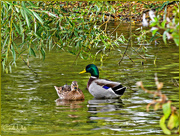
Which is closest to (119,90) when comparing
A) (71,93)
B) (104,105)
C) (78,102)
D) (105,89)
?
(105,89)

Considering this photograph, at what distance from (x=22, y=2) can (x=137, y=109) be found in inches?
121

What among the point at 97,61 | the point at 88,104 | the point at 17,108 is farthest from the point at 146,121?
the point at 97,61

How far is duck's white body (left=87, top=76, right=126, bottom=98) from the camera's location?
9133mm

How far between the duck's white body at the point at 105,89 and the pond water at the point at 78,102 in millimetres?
170

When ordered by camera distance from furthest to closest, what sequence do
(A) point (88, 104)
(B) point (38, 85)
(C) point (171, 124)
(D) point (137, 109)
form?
(B) point (38, 85)
(A) point (88, 104)
(D) point (137, 109)
(C) point (171, 124)

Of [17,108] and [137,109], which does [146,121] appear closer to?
[137,109]

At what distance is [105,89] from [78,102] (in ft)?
2.57

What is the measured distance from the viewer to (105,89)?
368 inches

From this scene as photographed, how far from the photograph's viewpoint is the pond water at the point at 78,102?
6.62 m

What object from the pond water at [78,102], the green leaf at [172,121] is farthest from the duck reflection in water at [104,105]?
the green leaf at [172,121]

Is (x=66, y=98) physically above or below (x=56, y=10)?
below

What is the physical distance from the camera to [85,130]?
21.3 ft

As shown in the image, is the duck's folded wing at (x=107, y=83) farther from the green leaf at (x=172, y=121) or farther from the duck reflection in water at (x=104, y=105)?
the green leaf at (x=172, y=121)

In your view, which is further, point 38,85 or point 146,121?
point 38,85
